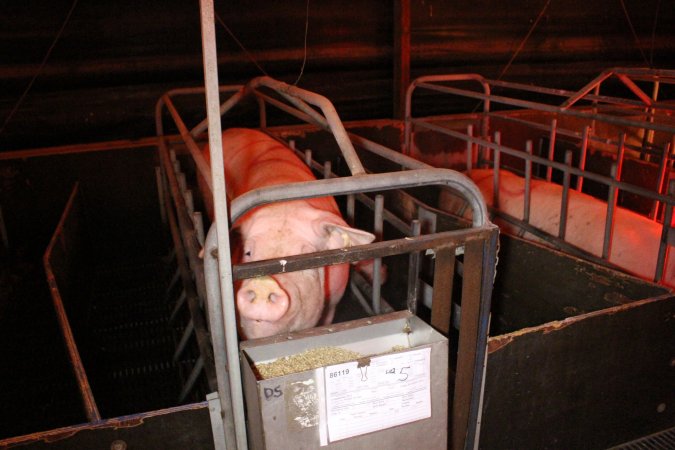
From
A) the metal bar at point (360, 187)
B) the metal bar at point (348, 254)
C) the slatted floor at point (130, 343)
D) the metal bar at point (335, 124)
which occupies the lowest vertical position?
the slatted floor at point (130, 343)

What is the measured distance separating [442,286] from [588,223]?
2.36m

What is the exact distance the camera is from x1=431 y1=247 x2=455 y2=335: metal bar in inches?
69.5

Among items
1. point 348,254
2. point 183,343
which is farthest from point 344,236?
point 183,343

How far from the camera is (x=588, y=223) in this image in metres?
3.75

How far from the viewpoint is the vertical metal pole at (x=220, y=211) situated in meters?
1.25

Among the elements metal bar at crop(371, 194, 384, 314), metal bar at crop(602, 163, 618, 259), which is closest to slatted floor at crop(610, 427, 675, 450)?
metal bar at crop(602, 163, 618, 259)

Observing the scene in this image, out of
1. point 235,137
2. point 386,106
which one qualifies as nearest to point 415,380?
point 235,137

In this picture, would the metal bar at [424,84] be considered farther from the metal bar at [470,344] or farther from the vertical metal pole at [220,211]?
the vertical metal pole at [220,211]

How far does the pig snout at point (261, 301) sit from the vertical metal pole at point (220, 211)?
1.42ft

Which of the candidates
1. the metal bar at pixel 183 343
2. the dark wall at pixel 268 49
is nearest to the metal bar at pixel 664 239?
the metal bar at pixel 183 343

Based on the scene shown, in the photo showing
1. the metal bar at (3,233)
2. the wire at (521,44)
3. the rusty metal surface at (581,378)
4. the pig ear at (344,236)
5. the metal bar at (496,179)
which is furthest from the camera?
the wire at (521,44)

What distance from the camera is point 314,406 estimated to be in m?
1.48

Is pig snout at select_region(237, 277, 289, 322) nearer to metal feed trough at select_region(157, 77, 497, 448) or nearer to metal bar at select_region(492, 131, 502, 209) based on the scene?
metal feed trough at select_region(157, 77, 497, 448)

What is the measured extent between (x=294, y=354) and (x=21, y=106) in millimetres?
5079
